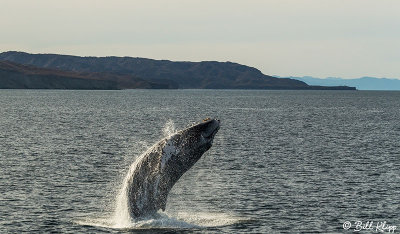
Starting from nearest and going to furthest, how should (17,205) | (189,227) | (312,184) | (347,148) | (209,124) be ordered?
(209,124), (189,227), (17,205), (312,184), (347,148)

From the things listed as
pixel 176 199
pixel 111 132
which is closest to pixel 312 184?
pixel 176 199

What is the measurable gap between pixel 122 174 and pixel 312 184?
17.3 meters

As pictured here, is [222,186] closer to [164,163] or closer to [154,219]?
[154,219]

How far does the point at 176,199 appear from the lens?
48594 millimetres

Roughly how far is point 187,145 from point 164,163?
151cm

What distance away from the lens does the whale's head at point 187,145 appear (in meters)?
31.7

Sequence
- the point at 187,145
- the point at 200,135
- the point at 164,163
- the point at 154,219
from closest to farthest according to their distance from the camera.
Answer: the point at 200,135 → the point at 187,145 → the point at 164,163 → the point at 154,219

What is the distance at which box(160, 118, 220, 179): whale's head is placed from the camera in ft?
104

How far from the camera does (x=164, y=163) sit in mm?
33000

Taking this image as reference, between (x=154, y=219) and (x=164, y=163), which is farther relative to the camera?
(x=154, y=219)

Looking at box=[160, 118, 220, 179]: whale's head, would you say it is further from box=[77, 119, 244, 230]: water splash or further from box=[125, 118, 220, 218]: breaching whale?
box=[77, 119, 244, 230]: water splash

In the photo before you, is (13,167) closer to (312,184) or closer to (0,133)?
(312,184)
